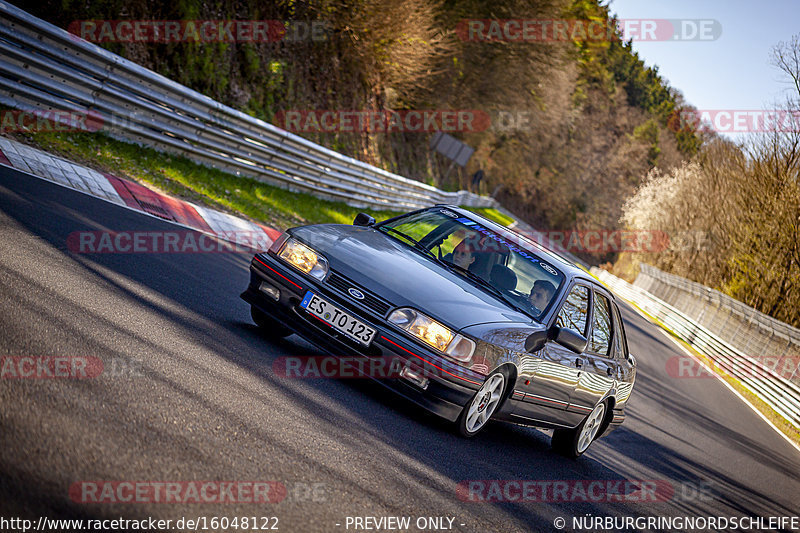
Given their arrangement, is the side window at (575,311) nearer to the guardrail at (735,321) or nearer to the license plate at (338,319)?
the license plate at (338,319)

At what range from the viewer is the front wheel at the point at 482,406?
571 cm

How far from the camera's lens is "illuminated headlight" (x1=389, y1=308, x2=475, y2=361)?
217 inches

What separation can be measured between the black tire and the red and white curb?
375 cm

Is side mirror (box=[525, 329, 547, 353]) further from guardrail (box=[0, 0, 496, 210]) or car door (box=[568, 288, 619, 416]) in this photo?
guardrail (box=[0, 0, 496, 210])

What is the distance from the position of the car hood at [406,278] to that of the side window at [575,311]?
0.57 m

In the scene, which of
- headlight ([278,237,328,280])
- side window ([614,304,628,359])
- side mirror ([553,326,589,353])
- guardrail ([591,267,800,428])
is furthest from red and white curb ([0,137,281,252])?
guardrail ([591,267,800,428])

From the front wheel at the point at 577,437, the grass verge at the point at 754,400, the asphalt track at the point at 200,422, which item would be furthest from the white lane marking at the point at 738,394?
the front wheel at the point at 577,437

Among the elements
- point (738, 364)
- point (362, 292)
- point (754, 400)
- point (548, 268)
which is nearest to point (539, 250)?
point (548, 268)

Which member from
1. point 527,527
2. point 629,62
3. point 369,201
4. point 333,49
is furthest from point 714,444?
point 629,62

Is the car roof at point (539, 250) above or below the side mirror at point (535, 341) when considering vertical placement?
above

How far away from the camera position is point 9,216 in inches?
268

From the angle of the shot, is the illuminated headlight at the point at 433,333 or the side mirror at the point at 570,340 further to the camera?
the side mirror at the point at 570,340

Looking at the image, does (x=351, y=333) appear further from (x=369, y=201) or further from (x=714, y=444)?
(x=369, y=201)

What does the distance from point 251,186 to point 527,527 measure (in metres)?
11.1
